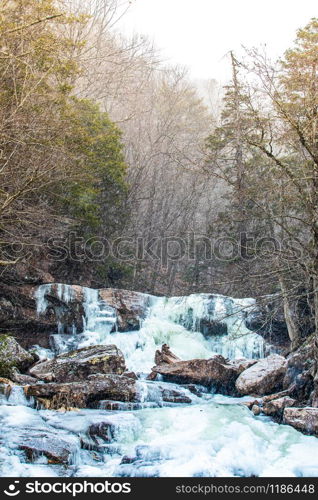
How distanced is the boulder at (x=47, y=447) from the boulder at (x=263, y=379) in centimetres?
482

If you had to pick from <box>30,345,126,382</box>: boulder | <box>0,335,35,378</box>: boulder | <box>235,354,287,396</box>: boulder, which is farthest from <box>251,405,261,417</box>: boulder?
<box>0,335,35,378</box>: boulder

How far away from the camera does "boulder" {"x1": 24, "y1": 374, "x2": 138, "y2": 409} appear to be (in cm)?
787

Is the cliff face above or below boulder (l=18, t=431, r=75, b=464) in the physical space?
above

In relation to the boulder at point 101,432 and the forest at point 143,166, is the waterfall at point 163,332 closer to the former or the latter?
the forest at point 143,166

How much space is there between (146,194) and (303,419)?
18853 millimetres

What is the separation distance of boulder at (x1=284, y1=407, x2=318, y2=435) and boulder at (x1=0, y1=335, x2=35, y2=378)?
18.0 ft

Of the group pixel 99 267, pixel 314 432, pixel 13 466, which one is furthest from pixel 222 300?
pixel 13 466

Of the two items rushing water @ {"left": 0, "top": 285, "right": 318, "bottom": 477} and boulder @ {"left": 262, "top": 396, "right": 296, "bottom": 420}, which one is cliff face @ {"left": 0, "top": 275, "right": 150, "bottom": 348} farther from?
boulder @ {"left": 262, "top": 396, "right": 296, "bottom": 420}

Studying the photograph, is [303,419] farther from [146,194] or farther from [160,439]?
[146,194]

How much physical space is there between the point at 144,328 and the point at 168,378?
4.09 m

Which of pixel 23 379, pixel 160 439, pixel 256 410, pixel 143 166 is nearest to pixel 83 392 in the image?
pixel 23 379

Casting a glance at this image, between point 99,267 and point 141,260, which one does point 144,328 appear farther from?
point 141,260

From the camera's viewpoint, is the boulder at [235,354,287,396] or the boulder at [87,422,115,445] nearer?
the boulder at [87,422,115,445]

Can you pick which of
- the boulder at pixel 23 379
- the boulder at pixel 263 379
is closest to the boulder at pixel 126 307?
the boulder at pixel 263 379
